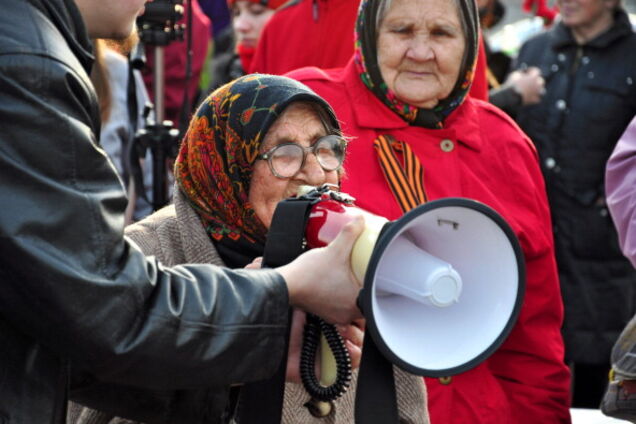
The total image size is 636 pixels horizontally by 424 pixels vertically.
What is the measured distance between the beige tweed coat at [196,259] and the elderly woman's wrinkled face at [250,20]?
313 centimetres

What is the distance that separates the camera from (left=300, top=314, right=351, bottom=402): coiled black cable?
93.1 inches

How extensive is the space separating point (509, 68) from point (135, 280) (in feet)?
18.4

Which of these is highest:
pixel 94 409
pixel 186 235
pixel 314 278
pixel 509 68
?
pixel 314 278

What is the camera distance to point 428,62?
3.76m

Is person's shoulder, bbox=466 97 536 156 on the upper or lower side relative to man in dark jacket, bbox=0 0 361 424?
lower

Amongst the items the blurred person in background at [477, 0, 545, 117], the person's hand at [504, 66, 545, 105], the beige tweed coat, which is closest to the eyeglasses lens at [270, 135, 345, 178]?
the beige tweed coat

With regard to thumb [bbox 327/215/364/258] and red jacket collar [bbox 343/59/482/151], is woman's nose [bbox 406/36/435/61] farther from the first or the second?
thumb [bbox 327/215/364/258]

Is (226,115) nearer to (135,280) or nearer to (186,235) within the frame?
(186,235)

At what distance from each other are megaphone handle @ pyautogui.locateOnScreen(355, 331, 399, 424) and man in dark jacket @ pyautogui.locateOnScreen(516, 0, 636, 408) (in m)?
3.91

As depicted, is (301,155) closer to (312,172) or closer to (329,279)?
(312,172)

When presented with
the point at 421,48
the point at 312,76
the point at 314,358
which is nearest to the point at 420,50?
the point at 421,48

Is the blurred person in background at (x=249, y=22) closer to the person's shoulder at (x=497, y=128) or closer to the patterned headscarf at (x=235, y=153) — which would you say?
the person's shoulder at (x=497, y=128)

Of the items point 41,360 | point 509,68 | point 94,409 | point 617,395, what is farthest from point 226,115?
point 509,68

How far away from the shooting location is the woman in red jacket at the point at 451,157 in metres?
3.48
